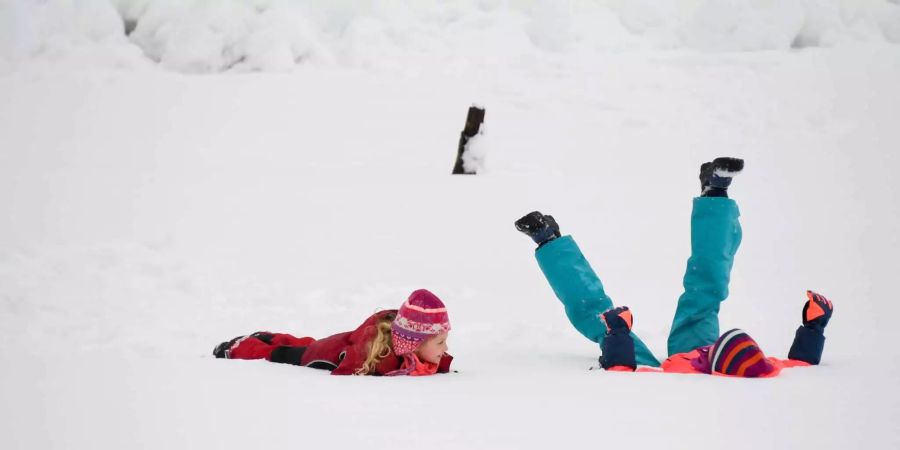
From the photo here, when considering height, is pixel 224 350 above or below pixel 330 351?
below

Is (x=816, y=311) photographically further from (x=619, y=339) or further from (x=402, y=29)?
(x=402, y=29)

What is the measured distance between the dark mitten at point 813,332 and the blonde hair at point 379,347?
54.3 inches

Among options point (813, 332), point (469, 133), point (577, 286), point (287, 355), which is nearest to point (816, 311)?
point (813, 332)

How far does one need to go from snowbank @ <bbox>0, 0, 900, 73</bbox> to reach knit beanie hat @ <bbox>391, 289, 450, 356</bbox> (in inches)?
289

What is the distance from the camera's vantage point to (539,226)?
3.11 meters

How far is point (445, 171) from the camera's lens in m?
7.02

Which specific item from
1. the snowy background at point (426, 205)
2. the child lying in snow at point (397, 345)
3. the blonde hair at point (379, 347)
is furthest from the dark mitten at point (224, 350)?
the blonde hair at point (379, 347)

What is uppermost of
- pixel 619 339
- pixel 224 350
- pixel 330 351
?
pixel 619 339

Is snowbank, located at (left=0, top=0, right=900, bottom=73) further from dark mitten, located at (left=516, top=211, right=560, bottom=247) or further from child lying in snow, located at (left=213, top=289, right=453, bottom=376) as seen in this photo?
child lying in snow, located at (left=213, top=289, right=453, bottom=376)

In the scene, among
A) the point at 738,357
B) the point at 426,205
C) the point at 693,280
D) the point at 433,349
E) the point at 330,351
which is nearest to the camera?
the point at 738,357

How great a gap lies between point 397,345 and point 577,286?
2.35ft

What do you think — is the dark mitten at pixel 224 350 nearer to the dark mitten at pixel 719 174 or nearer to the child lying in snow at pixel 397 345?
the child lying in snow at pixel 397 345

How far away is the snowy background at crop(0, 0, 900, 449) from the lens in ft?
6.66

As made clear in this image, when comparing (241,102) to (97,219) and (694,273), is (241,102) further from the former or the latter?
(694,273)
